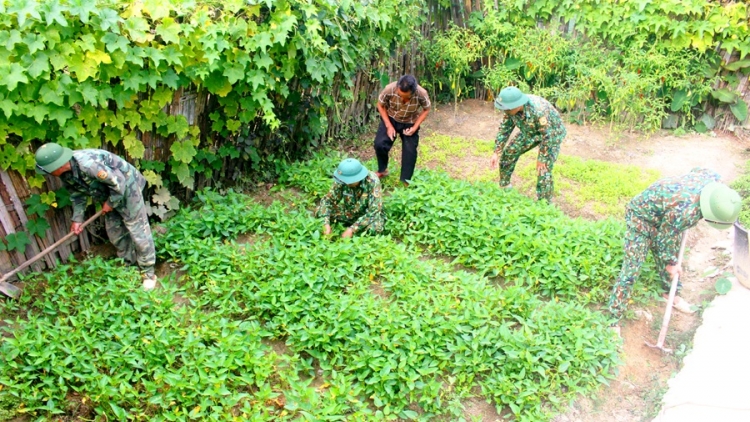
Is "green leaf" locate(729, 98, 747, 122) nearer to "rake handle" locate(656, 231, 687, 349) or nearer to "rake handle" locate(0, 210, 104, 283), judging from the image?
"rake handle" locate(656, 231, 687, 349)

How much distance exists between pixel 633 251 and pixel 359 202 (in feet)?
7.69

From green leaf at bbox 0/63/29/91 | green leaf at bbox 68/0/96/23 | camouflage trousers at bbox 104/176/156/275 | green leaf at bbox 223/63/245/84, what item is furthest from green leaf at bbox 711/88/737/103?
green leaf at bbox 0/63/29/91

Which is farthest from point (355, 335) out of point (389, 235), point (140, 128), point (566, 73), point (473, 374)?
point (566, 73)

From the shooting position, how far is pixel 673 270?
444 centimetres

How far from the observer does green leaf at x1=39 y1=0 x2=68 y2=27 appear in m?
3.95

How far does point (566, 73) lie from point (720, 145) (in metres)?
2.34

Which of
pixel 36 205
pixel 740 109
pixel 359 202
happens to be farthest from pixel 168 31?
pixel 740 109

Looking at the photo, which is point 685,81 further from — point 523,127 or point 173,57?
point 173,57

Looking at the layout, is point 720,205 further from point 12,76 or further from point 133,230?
point 12,76

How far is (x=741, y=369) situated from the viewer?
4055 mm

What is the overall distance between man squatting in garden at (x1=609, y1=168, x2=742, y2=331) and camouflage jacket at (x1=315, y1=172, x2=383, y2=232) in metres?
2.12

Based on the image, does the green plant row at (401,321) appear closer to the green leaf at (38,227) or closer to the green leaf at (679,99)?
the green leaf at (38,227)

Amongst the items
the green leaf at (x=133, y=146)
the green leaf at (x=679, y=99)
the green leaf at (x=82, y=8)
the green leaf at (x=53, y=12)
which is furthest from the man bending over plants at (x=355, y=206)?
the green leaf at (x=679, y=99)

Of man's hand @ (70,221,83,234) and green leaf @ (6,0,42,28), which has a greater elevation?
green leaf @ (6,0,42,28)
